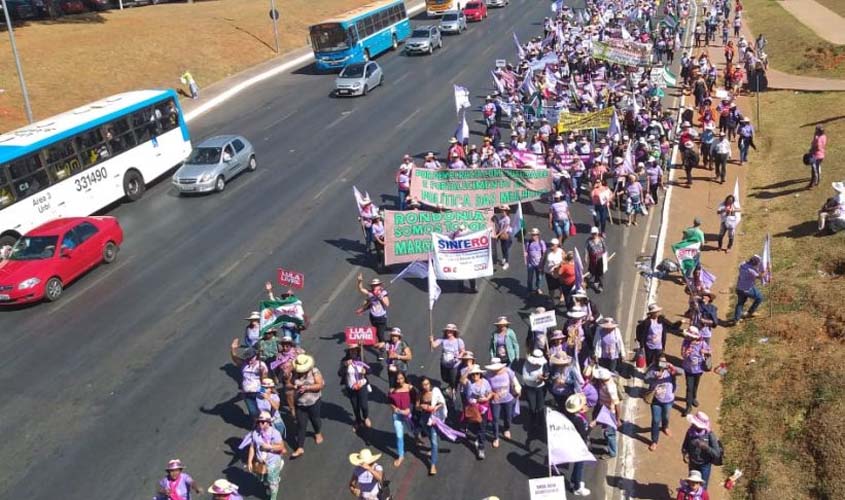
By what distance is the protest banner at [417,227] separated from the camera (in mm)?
17125

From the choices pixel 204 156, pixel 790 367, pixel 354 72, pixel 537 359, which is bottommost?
pixel 790 367

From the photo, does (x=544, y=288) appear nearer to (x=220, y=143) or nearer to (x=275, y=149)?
(x=220, y=143)

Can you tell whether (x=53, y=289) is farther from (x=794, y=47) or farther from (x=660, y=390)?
(x=794, y=47)

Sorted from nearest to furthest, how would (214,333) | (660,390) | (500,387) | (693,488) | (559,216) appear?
(693,488) → (500,387) → (660,390) → (214,333) → (559,216)

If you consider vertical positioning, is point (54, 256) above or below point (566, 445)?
below

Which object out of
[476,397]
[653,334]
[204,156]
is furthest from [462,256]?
[204,156]

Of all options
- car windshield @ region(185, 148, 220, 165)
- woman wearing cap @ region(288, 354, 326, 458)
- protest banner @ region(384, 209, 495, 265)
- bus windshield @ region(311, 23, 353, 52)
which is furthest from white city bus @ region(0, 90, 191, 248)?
bus windshield @ region(311, 23, 353, 52)

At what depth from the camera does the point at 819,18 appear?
177 feet

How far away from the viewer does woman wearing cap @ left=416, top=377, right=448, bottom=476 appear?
37.4 feet

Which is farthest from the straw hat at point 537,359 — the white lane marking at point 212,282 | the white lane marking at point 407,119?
the white lane marking at point 407,119

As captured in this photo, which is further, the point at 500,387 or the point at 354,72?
the point at 354,72

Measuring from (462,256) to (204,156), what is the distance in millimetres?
13384

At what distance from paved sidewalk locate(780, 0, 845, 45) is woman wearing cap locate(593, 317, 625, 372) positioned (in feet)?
128

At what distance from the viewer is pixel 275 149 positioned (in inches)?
1195
